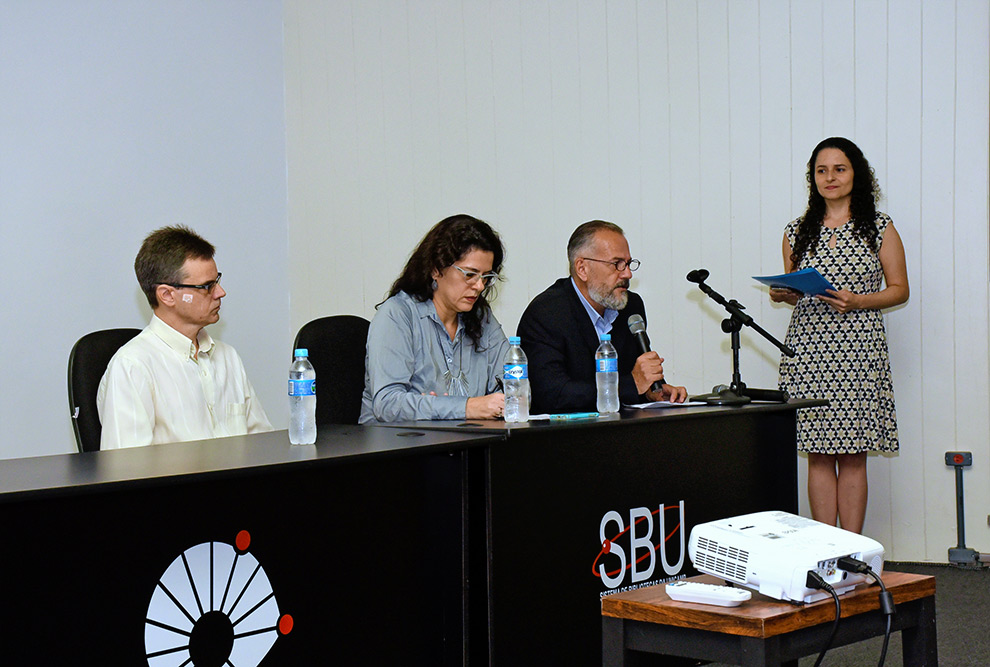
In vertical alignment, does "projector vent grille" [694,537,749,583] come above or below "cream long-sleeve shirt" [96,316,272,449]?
below

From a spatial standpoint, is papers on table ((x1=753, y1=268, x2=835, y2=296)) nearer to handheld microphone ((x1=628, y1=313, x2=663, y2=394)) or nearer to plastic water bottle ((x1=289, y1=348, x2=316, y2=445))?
handheld microphone ((x1=628, y1=313, x2=663, y2=394))

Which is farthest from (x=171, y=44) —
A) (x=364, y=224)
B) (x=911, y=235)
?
(x=911, y=235)

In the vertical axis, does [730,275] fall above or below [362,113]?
below

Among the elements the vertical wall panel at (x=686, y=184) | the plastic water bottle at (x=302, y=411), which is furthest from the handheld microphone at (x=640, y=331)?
the vertical wall panel at (x=686, y=184)

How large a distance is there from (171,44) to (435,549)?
3884mm

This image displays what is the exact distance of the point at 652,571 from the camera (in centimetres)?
263

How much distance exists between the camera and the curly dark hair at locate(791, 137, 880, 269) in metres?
3.99

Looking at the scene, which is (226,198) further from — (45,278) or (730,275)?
Answer: (730,275)

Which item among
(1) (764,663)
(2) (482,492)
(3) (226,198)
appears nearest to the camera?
(1) (764,663)

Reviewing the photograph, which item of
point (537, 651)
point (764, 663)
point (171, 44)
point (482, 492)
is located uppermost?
point (171, 44)

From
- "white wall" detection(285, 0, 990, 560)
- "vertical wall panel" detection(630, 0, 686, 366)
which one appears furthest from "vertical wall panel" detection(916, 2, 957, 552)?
"vertical wall panel" detection(630, 0, 686, 366)

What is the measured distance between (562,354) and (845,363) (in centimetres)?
135

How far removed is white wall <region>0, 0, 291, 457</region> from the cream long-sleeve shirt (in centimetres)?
214

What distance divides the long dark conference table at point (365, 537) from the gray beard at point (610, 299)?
Answer: 0.57m
